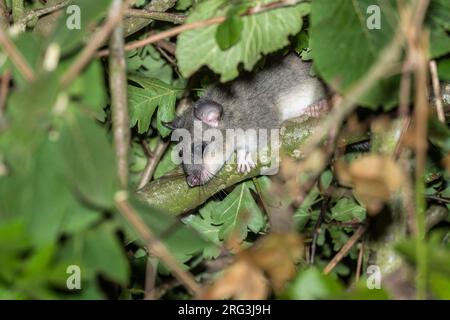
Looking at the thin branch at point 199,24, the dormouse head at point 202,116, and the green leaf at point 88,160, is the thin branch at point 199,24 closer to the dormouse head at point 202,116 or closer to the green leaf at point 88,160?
the green leaf at point 88,160

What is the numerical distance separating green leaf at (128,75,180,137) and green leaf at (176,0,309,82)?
1238 mm

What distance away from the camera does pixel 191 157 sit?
3.73m

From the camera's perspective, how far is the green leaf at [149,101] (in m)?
3.44

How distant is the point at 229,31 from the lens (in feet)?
6.70

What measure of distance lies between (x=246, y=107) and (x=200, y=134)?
14.2 inches

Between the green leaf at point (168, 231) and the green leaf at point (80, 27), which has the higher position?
the green leaf at point (80, 27)

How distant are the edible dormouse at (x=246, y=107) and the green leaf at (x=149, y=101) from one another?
0.20 meters

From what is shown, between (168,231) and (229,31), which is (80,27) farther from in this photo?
(229,31)

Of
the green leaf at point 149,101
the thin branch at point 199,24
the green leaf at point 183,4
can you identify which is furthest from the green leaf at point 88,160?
the green leaf at point 183,4

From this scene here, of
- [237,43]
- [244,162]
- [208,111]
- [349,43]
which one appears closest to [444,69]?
[349,43]

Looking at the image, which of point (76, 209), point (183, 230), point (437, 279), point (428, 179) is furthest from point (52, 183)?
point (428, 179)
